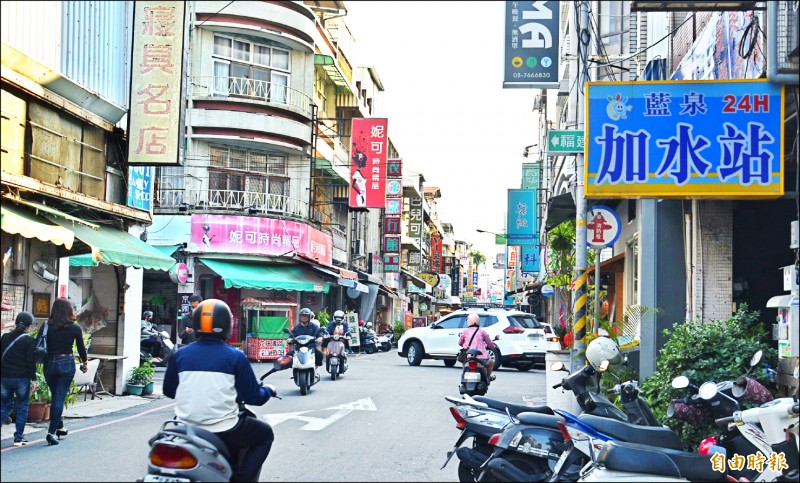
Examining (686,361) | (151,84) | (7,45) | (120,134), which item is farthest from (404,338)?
(7,45)

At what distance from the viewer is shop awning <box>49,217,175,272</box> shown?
13469 mm

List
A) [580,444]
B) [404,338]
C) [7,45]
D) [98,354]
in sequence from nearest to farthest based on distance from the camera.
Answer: [7,45]
[580,444]
[98,354]
[404,338]

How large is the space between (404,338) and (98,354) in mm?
12377

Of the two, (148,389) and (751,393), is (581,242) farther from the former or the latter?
(148,389)

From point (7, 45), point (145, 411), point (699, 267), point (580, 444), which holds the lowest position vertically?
point (145, 411)

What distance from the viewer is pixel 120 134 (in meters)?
15.8

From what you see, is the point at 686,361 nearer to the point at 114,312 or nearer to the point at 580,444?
the point at 580,444

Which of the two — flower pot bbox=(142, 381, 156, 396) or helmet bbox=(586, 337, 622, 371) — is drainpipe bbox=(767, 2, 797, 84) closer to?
helmet bbox=(586, 337, 622, 371)

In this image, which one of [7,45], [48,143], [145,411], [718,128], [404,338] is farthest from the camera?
[404,338]

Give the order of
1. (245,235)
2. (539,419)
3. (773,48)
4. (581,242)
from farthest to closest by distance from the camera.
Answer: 1. (245,235)
2. (581,242)
3. (773,48)
4. (539,419)

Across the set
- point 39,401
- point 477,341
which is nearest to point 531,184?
point 477,341

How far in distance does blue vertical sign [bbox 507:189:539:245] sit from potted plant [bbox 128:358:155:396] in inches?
973

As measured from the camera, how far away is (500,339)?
26062 millimetres

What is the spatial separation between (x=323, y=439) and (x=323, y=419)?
80.4 inches
